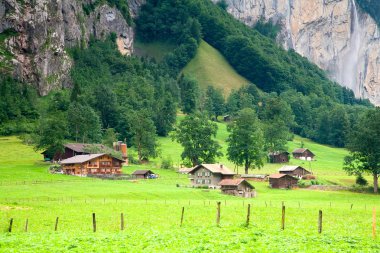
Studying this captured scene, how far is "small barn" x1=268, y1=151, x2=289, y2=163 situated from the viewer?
442ft

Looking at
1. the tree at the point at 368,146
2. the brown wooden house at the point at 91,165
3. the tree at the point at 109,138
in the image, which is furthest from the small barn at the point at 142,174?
the tree at the point at 368,146

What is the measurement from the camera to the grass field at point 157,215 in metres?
31.0

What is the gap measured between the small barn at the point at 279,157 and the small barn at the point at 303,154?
Result: 9.29 meters

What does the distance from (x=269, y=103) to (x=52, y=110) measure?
58243mm

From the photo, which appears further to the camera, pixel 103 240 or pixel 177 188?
pixel 177 188

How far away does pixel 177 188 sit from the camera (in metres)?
85.9

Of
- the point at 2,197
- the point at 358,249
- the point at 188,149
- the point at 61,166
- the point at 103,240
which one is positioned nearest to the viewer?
the point at 358,249

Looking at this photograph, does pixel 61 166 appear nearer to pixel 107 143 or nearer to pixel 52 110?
pixel 107 143

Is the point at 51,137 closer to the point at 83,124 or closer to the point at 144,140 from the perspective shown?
the point at 144,140

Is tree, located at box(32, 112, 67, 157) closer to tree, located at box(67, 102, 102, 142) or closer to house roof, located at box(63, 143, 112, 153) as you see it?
house roof, located at box(63, 143, 112, 153)

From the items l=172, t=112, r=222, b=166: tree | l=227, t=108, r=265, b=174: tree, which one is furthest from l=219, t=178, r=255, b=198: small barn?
l=172, t=112, r=222, b=166: tree

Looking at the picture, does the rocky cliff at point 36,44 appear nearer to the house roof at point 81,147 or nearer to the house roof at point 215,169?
the house roof at point 81,147

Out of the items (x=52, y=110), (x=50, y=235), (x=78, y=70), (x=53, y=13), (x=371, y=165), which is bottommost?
(x=50, y=235)

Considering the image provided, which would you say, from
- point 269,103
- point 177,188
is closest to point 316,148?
point 269,103
